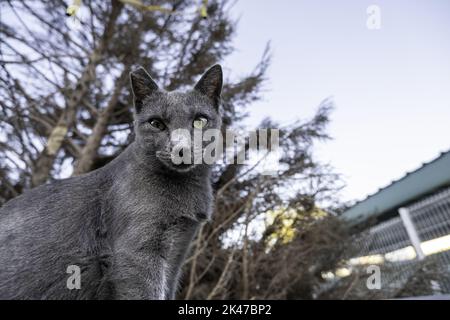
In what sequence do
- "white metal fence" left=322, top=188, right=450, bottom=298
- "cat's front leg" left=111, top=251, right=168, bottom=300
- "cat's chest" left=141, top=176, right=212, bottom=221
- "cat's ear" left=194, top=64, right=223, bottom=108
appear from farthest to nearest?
"white metal fence" left=322, top=188, right=450, bottom=298 < "cat's ear" left=194, top=64, right=223, bottom=108 < "cat's chest" left=141, top=176, right=212, bottom=221 < "cat's front leg" left=111, top=251, right=168, bottom=300

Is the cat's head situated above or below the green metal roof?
below

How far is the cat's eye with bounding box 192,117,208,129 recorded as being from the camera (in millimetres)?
1231

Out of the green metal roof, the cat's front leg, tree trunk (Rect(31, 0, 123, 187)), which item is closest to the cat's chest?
the cat's front leg

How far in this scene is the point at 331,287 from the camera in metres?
4.79

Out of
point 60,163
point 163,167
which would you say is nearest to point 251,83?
point 60,163

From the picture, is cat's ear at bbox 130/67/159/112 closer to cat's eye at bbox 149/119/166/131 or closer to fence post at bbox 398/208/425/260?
cat's eye at bbox 149/119/166/131

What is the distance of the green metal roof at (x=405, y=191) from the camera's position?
4254mm

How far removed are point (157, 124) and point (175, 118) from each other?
4.3 inches

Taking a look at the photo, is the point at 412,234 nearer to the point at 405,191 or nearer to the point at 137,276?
the point at 405,191

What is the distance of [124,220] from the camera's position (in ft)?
3.43

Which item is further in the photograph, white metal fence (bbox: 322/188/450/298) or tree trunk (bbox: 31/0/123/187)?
white metal fence (bbox: 322/188/450/298)

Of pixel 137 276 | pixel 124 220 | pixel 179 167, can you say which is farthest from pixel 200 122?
pixel 137 276

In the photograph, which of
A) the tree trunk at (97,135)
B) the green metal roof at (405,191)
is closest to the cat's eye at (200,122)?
the tree trunk at (97,135)

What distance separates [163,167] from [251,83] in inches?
183
